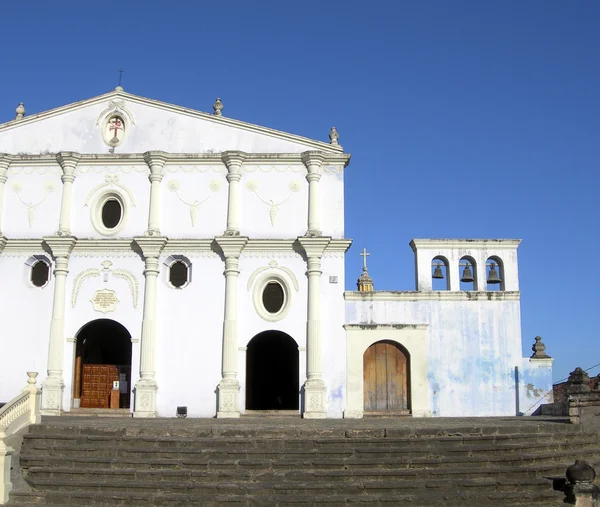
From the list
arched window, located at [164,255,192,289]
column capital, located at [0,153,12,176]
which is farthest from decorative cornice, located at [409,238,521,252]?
column capital, located at [0,153,12,176]

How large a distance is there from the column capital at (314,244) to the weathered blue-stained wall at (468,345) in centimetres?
168

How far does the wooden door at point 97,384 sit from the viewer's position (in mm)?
24406

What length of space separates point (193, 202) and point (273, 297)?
4021mm

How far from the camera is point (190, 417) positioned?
75.0ft

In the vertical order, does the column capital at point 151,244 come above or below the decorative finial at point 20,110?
below

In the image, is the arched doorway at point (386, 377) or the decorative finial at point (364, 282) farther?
the decorative finial at point (364, 282)

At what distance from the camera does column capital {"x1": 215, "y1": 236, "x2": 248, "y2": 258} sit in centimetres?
2364

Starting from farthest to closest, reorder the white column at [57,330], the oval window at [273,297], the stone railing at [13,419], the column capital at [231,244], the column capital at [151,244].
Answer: the oval window at [273,297]
the column capital at [151,244]
the column capital at [231,244]
the white column at [57,330]
the stone railing at [13,419]

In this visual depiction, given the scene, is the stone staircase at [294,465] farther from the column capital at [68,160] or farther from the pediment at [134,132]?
the pediment at [134,132]

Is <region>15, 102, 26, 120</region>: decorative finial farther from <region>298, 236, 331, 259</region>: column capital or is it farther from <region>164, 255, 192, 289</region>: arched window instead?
<region>298, 236, 331, 259</region>: column capital

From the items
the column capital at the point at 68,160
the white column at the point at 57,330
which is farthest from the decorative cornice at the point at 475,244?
the column capital at the point at 68,160

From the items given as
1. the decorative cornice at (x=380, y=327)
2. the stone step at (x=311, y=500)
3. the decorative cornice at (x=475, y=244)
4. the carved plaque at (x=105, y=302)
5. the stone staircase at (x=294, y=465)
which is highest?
the decorative cornice at (x=475, y=244)

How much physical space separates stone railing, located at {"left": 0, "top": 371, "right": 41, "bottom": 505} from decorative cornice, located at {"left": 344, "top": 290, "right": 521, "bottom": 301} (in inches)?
401

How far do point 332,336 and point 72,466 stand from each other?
10.5m
